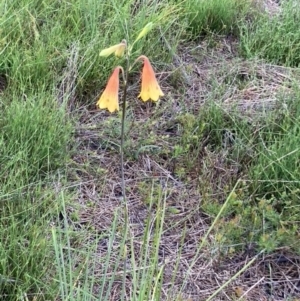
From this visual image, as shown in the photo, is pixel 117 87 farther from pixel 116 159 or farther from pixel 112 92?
pixel 116 159

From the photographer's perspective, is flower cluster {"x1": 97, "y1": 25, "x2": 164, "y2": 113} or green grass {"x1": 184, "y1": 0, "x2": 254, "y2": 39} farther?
green grass {"x1": 184, "y1": 0, "x2": 254, "y2": 39}

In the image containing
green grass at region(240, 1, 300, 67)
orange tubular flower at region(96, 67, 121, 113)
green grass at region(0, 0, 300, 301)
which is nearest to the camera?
orange tubular flower at region(96, 67, 121, 113)

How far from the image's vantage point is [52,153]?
6.31 ft

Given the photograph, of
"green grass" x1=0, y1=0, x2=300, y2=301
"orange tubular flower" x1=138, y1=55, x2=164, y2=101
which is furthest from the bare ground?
"orange tubular flower" x1=138, y1=55, x2=164, y2=101

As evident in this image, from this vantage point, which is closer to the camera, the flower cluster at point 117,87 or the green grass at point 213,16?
the flower cluster at point 117,87

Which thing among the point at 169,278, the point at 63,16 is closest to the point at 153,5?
the point at 63,16

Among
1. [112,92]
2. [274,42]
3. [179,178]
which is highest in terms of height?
[112,92]

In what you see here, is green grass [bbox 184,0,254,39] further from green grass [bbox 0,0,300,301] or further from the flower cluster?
the flower cluster

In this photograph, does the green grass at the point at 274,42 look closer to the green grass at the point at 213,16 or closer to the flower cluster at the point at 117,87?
the green grass at the point at 213,16

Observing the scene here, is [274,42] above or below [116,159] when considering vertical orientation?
above

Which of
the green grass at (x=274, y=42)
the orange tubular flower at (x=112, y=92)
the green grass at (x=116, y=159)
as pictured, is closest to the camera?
the orange tubular flower at (x=112, y=92)

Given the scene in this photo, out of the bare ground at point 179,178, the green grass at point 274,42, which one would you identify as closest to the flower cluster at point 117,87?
the bare ground at point 179,178

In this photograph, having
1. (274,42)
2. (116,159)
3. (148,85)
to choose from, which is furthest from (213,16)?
(148,85)

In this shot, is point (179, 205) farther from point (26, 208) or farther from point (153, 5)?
point (153, 5)
